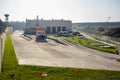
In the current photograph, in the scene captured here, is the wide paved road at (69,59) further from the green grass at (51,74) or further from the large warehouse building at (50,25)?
the large warehouse building at (50,25)

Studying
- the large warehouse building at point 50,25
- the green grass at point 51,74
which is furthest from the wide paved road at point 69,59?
the large warehouse building at point 50,25

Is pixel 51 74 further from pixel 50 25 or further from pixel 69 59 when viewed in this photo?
pixel 50 25

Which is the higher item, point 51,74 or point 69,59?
point 51,74

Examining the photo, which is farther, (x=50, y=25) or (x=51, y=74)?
(x=50, y=25)

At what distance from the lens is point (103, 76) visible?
19922 millimetres

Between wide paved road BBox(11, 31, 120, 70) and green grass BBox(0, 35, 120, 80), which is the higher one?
green grass BBox(0, 35, 120, 80)

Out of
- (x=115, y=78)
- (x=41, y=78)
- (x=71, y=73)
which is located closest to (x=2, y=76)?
(x=41, y=78)

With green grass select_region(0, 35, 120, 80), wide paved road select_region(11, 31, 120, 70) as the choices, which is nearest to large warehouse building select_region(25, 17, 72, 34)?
wide paved road select_region(11, 31, 120, 70)

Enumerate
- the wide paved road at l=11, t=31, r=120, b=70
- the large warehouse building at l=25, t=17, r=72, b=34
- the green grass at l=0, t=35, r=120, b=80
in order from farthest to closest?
the large warehouse building at l=25, t=17, r=72, b=34
the wide paved road at l=11, t=31, r=120, b=70
the green grass at l=0, t=35, r=120, b=80

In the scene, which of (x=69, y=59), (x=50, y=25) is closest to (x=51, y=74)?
(x=69, y=59)

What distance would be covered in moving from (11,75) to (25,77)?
128cm

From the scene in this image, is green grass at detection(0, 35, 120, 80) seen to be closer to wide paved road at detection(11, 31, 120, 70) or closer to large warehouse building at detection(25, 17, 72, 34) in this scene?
wide paved road at detection(11, 31, 120, 70)

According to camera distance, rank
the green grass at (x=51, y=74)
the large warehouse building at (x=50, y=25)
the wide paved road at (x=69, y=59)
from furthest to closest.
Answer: the large warehouse building at (x=50, y=25), the wide paved road at (x=69, y=59), the green grass at (x=51, y=74)

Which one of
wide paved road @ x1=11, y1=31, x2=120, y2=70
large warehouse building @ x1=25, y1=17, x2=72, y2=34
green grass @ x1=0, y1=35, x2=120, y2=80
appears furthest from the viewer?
large warehouse building @ x1=25, y1=17, x2=72, y2=34
